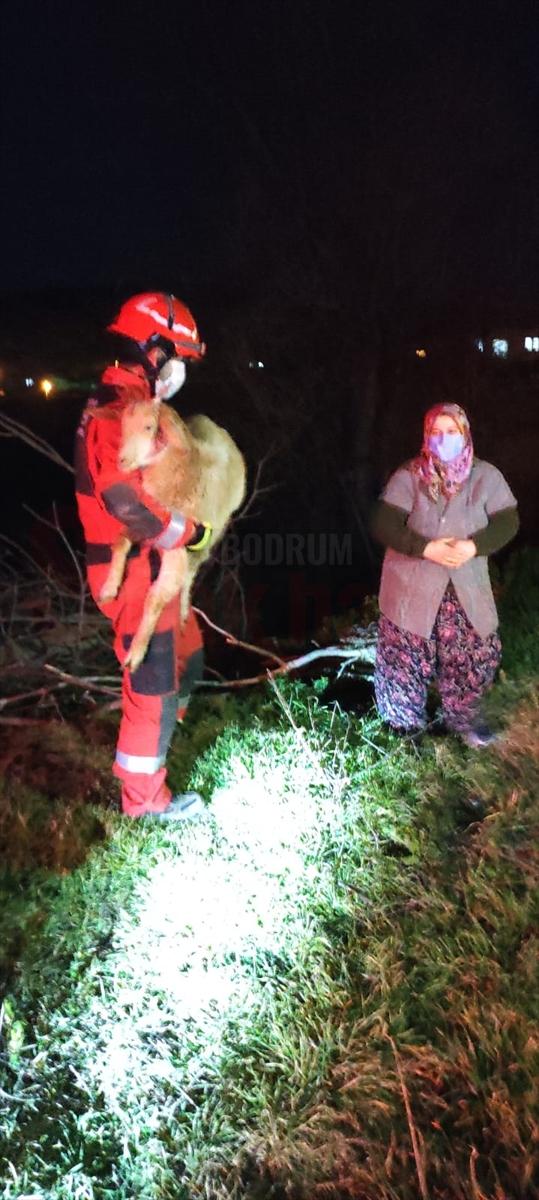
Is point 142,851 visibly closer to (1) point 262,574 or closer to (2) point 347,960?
(2) point 347,960

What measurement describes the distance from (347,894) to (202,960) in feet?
1.69

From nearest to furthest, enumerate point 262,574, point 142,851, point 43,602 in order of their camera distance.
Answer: point 142,851, point 43,602, point 262,574

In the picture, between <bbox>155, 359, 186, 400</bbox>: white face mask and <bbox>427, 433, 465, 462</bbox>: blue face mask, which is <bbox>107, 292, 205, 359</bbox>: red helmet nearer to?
<bbox>155, 359, 186, 400</bbox>: white face mask

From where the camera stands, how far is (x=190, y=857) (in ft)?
10.3

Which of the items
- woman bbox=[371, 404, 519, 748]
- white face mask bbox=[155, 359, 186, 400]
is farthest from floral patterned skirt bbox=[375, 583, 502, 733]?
white face mask bbox=[155, 359, 186, 400]

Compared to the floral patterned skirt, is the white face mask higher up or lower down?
higher up

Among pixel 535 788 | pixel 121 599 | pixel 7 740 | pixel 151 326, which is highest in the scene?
pixel 151 326

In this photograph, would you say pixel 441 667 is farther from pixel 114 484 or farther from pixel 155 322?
pixel 155 322

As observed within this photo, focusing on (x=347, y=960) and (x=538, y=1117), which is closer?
(x=538, y=1117)

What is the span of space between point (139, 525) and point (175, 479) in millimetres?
A: 193

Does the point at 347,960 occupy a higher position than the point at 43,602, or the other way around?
the point at 43,602

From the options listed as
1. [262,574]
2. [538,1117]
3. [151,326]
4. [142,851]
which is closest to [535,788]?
[538,1117]

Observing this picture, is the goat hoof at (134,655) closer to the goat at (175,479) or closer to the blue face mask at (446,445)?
the goat at (175,479)

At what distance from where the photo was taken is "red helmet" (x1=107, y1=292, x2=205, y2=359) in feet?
9.26
